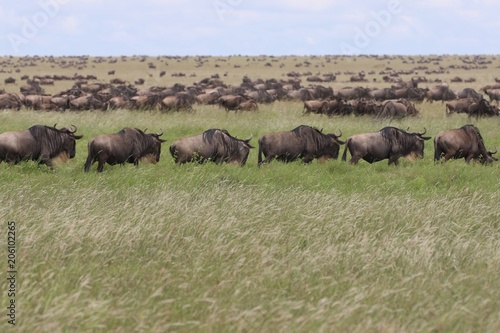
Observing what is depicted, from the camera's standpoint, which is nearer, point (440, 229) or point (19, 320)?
point (19, 320)

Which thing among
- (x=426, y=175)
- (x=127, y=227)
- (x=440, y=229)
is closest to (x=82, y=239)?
(x=127, y=227)

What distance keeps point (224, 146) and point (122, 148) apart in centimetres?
216

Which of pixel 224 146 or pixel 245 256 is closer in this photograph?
pixel 245 256

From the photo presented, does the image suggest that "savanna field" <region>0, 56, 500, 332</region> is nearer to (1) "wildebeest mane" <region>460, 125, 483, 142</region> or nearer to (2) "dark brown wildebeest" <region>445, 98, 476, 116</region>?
(1) "wildebeest mane" <region>460, 125, 483, 142</region>

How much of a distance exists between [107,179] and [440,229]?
19.8 ft

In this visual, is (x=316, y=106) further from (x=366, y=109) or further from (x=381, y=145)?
(x=381, y=145)

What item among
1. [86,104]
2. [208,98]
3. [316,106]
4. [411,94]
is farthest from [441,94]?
[86,104]

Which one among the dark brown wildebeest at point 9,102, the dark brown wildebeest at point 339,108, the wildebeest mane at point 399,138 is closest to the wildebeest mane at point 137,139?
the wildebeest mane at point 399,138

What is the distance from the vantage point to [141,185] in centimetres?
948

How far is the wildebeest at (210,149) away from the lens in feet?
39.7

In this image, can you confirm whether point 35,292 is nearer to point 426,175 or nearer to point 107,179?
point 107,179

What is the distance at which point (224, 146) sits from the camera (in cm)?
1227

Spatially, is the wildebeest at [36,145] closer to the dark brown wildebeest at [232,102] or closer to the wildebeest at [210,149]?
the wildebeest at [210,149]

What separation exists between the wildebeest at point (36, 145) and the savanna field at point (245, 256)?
40 cm
